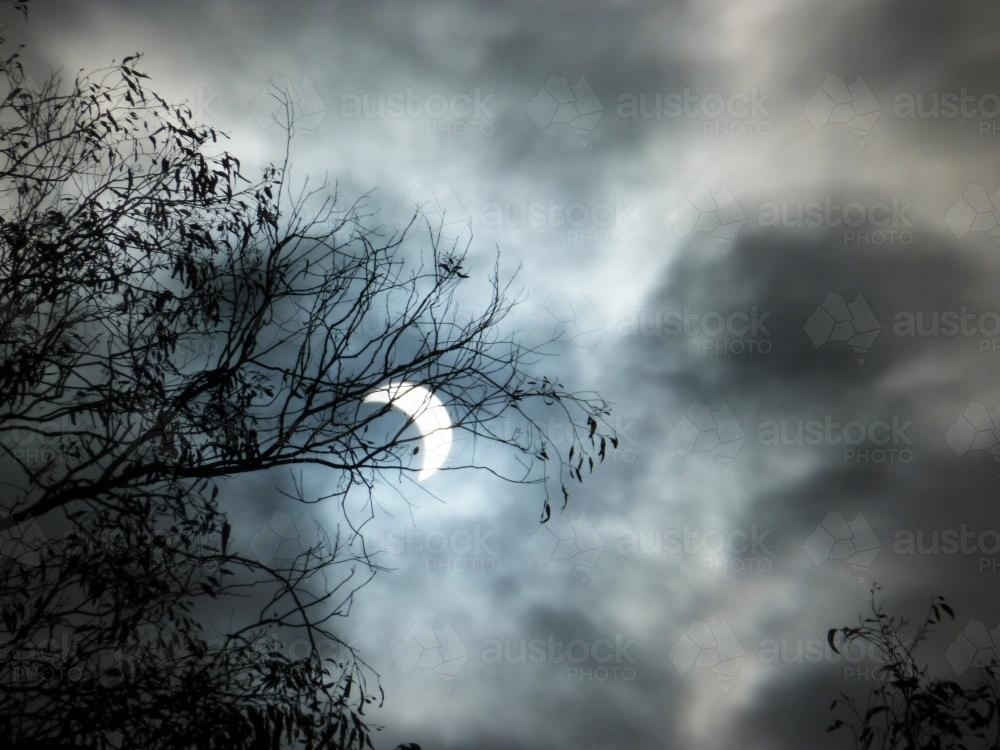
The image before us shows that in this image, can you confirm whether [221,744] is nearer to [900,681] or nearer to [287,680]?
[287,680]

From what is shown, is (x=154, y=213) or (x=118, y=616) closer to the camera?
(x=118, y=616)

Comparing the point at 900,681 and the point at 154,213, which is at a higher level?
the point at 154,213

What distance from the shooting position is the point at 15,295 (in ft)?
Result: 17.1

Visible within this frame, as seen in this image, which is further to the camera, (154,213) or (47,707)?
(154,213)

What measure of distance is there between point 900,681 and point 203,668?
15.9 ft

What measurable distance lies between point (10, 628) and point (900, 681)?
585 cm

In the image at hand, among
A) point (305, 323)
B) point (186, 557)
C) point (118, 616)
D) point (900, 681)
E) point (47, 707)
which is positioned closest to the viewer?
Answer: point (47, 707)

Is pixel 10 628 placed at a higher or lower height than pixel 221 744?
higher

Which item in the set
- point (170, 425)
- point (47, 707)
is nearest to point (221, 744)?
point (47, 707)

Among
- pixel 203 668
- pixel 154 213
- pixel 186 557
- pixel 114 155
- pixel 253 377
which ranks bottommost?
pixel 203 668

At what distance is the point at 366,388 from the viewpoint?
5.39 metres

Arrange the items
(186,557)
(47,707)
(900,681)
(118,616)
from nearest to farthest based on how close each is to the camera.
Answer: (47,707) < (118,616) < (186,557) < (900,681)

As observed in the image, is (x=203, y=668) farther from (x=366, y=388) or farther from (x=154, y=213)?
(x=154, y=213)

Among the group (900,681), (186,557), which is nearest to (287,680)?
(186,557)
